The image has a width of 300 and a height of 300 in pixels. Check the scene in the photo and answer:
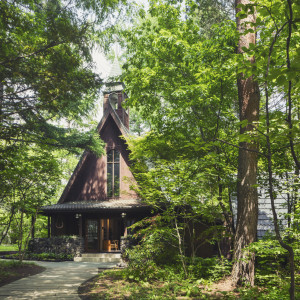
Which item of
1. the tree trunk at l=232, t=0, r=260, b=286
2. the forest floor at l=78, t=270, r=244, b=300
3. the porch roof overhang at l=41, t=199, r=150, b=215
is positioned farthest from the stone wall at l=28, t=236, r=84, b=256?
the tree trunk at l=232, t=0, r=260, b=286

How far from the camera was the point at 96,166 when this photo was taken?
15.6 m

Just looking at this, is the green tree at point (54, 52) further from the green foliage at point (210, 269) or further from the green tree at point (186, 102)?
the green foliage at point (210, 269)

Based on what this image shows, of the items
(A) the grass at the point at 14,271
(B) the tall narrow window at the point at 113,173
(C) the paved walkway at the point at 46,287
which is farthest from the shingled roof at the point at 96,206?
(C) the paved walkway at the point at 46,287

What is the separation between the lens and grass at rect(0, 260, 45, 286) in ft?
24.7

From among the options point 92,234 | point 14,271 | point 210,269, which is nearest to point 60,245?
point 92,234

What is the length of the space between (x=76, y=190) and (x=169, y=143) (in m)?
7.79

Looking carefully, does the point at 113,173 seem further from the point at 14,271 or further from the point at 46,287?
the point at 46,287

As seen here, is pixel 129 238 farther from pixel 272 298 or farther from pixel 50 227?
pixel 272 298

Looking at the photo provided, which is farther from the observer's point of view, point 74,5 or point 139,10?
point 139,10

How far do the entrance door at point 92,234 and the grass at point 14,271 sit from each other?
5.37 metres

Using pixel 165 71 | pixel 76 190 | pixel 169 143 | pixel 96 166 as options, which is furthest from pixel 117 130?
pixel 165 71

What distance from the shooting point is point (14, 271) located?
8.70 meters

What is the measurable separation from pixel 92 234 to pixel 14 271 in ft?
22.9

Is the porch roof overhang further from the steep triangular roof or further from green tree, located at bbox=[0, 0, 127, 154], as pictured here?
green tree, located at bbox=[0, 0, 127, 154]
